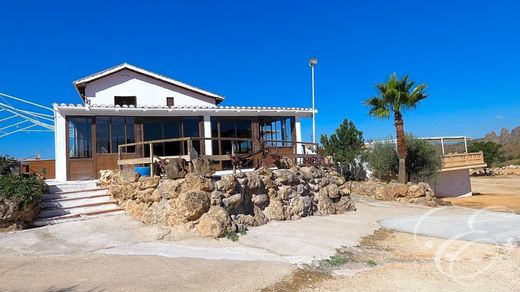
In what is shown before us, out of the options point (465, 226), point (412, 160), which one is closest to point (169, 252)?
point (465, 226)

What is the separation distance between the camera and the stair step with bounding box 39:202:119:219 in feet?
35.7

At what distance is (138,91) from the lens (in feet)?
69.7

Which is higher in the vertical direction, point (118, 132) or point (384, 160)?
point (118, 132)

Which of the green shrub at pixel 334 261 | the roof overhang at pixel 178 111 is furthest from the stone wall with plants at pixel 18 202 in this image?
the green shrub at pixel 334 261

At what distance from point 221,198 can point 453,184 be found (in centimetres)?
2553

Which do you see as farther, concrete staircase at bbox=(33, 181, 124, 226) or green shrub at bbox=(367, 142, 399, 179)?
green shrub at bbox=(367, 142, 399, 179)

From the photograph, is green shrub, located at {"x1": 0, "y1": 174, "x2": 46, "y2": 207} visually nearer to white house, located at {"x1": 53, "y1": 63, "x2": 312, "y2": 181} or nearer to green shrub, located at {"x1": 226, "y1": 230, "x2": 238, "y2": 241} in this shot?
white house, located at {"x1": 53, "y1": 63, "x2": 312, "y2": 181}

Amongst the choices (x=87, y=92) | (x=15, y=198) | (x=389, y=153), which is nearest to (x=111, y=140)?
(x=87, y=92)

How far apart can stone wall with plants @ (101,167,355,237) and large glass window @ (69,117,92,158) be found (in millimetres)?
4042

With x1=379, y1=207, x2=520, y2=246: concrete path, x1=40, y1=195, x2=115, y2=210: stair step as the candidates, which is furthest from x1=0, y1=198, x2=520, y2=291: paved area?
x1=40, y1=195, x2=115, y2=210: stair step

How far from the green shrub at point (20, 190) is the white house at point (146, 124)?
3.06 metres

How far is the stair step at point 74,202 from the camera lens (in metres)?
11.3

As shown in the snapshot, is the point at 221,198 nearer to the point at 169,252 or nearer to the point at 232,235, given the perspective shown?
the point at 232,235

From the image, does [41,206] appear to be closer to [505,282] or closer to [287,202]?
[287,202]
